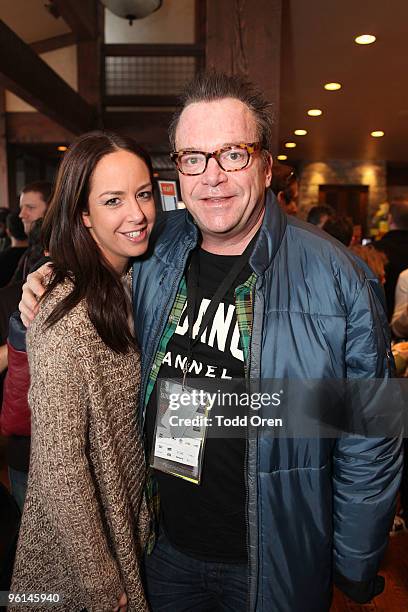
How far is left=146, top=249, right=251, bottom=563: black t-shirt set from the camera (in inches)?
46.4

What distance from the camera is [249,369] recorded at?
3.61 feet

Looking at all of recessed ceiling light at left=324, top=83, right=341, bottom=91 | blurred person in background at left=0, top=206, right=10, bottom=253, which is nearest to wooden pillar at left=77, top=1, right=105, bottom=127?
blurred person in background at left=0, top=206, right=10, bottom=253

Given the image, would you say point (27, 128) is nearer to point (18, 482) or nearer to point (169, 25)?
point (169, 25)

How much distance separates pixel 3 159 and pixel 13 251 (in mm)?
4553

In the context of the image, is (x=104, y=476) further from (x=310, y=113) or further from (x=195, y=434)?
(x=310, y=113)

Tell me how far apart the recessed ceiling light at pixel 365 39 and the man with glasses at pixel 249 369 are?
12.7 feet

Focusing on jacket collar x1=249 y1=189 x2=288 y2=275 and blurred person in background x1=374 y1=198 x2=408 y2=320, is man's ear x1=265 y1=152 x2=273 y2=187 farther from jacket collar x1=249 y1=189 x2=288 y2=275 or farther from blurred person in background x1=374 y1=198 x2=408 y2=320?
blurred person in background x1=374 y1=198 x2=408 y2=320

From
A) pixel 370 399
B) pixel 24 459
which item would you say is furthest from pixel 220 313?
pixel 24 459

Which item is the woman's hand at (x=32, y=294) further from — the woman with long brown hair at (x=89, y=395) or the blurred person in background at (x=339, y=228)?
the blurred person in background at (x=339, y=228)

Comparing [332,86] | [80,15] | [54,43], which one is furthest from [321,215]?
[54,43]

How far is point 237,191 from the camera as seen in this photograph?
1.17 metres

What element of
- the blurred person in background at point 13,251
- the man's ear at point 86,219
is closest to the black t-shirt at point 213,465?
the man's ear at point 86,219

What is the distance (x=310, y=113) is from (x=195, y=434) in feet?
22.0

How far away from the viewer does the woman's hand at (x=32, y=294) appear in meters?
1.20
